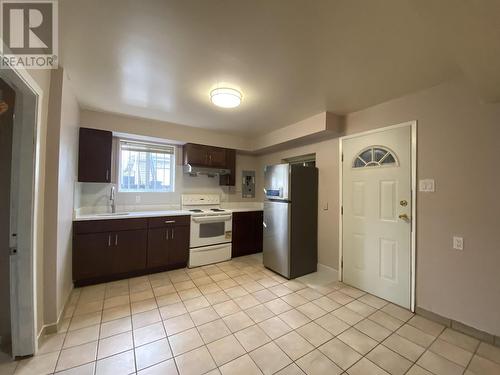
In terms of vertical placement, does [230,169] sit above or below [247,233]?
above

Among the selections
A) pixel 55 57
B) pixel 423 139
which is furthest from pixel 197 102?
pixel 423 139

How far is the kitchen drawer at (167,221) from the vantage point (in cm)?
316

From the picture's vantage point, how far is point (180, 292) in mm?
2613

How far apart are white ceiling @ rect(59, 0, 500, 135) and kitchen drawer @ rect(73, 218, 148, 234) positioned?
5.24 ft

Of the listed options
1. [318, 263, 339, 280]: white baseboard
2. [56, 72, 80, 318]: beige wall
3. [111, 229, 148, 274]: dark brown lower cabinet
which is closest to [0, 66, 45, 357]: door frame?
[56, 72, 80, 318]: beige wall

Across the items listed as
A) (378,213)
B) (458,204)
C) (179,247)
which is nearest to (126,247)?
(179,247)

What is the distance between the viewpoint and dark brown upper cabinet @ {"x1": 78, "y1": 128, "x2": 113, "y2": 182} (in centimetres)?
288

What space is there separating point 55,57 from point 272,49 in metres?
1.83

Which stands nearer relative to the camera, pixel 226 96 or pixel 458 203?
pixel 458 203

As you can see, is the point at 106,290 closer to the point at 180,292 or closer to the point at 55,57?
the point at 180,292

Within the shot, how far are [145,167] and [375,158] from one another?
3636 mm

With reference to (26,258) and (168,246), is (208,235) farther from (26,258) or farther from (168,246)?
(26,258)

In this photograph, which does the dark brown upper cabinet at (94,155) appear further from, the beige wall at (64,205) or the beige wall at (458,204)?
the beige wall at (458,204)

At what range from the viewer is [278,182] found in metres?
3.23
